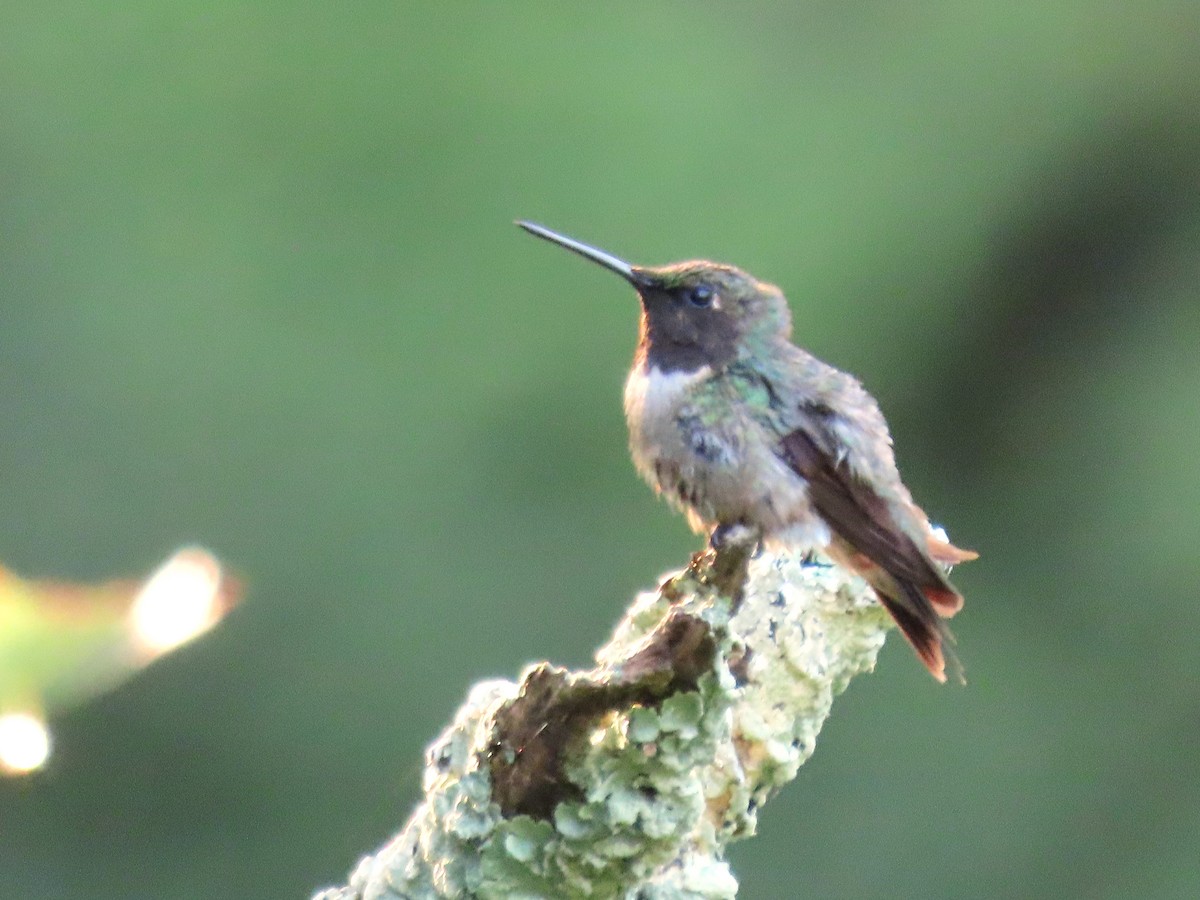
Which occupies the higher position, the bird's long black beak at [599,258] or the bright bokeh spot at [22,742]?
the bird's long black beak at [599,258]

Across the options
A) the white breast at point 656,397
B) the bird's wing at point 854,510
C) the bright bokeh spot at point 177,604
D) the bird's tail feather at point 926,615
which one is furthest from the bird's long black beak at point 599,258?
the bright bokeh spot at point 177,604

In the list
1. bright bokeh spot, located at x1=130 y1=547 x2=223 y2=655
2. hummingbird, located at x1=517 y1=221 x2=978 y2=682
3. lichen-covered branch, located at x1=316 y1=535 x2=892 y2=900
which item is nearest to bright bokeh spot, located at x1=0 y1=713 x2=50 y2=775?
bright bokeh spot, located at x1=130 y1=547 x2=223 y2=655

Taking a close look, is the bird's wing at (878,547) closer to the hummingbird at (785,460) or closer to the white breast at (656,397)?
the hummingbird at (785,460)

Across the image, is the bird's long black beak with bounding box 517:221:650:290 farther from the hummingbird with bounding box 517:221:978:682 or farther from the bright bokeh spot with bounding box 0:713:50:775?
the bright bokeh spot with bounding box 0:713:50:775

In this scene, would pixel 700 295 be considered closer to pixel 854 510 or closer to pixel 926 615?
pixel 854 510

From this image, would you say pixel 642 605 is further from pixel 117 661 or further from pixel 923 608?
pixel 117 661
